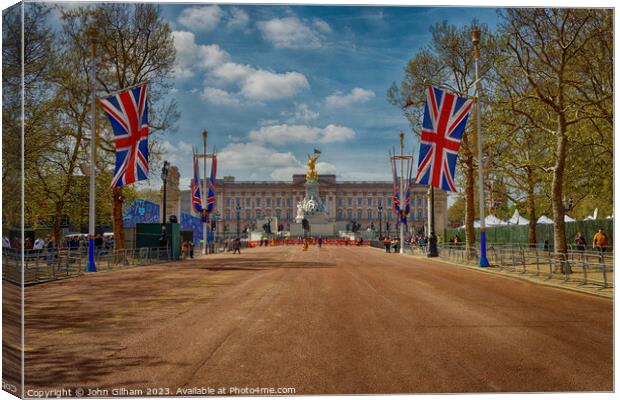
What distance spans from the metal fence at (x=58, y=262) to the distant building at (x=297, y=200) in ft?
384

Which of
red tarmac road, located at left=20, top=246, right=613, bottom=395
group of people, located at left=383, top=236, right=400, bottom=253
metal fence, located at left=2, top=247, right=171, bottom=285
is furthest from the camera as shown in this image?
group of people, located at left=383, top=236, right=400, bottom=253

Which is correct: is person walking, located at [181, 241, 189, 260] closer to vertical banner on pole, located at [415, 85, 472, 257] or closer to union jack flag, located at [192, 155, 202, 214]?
union jack flag, located at [192, 155, 202, 214]

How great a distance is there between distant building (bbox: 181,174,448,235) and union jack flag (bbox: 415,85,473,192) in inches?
5154

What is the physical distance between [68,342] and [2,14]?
4.33 metres

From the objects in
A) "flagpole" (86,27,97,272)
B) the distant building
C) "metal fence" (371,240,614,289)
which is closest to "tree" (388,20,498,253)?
"metal fence" (371,240,614,289)

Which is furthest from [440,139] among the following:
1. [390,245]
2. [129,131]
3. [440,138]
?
[390,245]

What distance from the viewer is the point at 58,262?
17.8 m

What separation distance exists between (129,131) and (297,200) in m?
143

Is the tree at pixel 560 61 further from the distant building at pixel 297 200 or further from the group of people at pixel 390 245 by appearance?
the distant building at pixel 297 200

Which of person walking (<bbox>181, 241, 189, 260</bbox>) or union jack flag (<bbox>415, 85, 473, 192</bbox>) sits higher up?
union jack flag (<bbox>415, 85, 473, 192</bbox>)

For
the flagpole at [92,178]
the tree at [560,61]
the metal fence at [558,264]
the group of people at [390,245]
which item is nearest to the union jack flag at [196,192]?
the group of people at [390,245]

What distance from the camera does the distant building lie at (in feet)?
495

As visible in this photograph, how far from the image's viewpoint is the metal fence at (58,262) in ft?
19.7

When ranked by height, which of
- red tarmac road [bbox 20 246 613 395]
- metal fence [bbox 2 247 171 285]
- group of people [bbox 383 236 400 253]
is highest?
metal fence [bbox 2 247 171 285]
